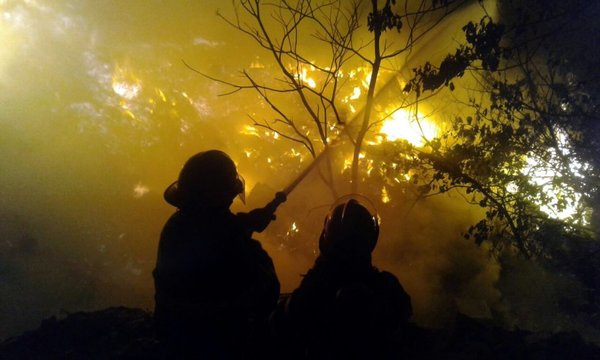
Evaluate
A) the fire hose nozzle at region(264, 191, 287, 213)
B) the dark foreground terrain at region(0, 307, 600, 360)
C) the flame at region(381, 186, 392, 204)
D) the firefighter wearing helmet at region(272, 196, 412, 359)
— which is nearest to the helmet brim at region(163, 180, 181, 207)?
the fire hose nozzle at region(264, 191, 287, 213)

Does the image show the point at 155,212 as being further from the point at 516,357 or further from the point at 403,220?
the point at 516,357

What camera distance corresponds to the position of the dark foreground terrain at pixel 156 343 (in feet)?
14.7

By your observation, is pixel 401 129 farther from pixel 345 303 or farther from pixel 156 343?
pixel 345 303

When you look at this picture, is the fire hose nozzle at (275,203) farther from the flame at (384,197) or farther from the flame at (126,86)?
the flame at (126,86)

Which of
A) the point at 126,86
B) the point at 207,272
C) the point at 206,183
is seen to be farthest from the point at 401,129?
the point at 126,86

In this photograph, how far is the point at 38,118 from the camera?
13.3 metres

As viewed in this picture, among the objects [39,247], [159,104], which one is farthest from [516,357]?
[39,247]

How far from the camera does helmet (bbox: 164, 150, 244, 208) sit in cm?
287

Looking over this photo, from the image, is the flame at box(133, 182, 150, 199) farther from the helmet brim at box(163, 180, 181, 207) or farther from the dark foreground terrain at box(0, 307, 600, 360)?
the helmet brim at box(163, 180, 181, 207)

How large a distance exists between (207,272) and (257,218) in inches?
35.9

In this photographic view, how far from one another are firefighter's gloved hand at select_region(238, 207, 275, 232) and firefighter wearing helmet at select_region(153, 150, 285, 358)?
244 mm

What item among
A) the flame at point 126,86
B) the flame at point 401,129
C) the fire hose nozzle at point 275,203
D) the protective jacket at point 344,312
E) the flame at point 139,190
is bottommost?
the protective jacket at point 344,312

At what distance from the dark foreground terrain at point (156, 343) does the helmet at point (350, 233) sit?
3010 millimetres

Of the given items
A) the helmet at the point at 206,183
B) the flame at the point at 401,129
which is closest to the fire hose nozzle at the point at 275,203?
the helmet at the point at 206,183
